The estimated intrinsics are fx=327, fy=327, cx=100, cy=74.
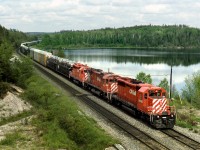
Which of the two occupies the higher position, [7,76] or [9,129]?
[7,76]

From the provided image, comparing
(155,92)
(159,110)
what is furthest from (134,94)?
(159,110)

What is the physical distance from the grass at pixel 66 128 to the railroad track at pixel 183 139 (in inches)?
197

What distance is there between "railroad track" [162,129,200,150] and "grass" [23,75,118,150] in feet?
16.4

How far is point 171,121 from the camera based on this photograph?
27906 millimetres

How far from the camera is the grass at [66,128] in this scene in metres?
23.4

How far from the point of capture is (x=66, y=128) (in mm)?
27734

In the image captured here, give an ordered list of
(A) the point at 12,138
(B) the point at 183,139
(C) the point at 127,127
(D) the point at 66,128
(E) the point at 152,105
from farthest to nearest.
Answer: (E) the point at 152,105
(C) the point at 127,127
(D) the point at 66,128
(A) the point at 12,138
(B) the point at 183,139

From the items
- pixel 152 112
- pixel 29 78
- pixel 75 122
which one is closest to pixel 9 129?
pixel 75 122

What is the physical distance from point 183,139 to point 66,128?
379 inches

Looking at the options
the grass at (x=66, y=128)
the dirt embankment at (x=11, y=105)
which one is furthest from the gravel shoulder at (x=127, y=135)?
the dirt embankment at (x=11, y=105)

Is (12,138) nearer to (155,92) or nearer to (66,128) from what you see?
(66,128)

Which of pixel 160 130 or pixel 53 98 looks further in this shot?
pixel 53 98

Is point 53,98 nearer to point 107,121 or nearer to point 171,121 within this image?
point 107,121

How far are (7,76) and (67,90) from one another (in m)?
8.62
